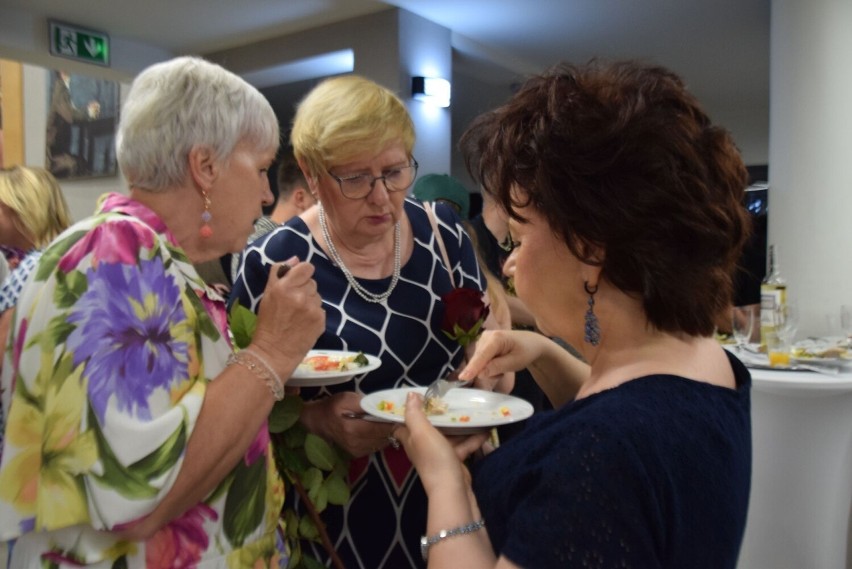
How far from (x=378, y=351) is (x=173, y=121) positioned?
2.06 feet

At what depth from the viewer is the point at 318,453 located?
128cm

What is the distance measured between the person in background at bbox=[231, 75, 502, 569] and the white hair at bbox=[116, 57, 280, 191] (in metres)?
0.40

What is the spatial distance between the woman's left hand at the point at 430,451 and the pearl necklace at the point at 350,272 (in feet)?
1.48

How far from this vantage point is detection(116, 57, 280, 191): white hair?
101 cm

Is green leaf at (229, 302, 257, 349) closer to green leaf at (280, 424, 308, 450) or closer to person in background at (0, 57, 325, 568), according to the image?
person in background at (0, 57, 325, 568)

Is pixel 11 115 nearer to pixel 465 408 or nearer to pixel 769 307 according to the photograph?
pixel 465 408

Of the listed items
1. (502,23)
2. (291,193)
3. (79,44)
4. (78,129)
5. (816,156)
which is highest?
(502,23)

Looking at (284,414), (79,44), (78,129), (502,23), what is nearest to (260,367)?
(284,414)

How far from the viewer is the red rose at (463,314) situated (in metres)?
1.40

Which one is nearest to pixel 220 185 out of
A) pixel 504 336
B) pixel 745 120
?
pixel 504 336

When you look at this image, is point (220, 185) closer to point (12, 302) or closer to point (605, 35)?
point (12, 302)

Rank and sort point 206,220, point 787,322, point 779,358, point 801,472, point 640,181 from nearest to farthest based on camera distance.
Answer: point 640,181, point 206,220, point 801,472, point 779,358, point 787,322

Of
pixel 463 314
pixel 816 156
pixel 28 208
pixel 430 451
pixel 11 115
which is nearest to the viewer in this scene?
pixel 430 451

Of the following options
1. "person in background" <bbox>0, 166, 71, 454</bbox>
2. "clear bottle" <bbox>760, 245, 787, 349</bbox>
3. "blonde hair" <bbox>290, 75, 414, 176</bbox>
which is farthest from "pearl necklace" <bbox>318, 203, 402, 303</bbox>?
"person in background" <bbox>0, 166, 71, 454</bbox>
